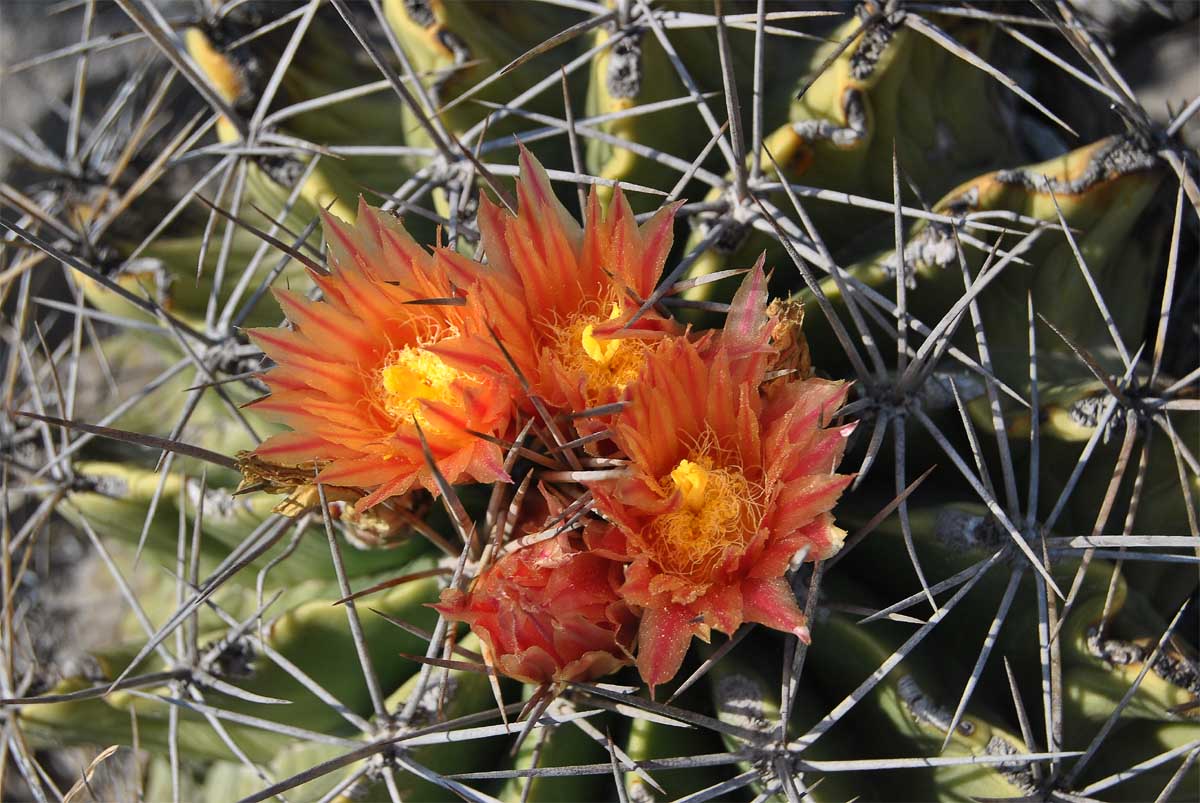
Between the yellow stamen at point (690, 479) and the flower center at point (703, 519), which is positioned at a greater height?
the yellow stamen at point (690, 479)

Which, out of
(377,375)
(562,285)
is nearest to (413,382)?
(377,375)

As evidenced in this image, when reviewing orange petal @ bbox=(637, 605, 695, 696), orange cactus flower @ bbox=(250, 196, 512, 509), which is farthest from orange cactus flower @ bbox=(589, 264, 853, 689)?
orange cactus flower @ bbox=(250, 196, 512, 509)

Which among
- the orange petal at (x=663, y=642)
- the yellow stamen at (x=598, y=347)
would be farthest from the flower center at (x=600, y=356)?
the orange petal at (x=663, y=642)

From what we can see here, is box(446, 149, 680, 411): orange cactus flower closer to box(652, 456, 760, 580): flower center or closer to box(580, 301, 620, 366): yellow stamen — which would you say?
box(580, 301, 620, 366): yellow stamen

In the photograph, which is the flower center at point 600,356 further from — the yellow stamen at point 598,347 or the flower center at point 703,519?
the flower center at point 703,519

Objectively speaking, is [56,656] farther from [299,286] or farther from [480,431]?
[480,431]

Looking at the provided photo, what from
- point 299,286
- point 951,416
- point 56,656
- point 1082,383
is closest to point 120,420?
point 299,286
